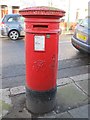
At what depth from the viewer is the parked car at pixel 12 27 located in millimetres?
11688

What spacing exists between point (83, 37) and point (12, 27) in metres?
5.85

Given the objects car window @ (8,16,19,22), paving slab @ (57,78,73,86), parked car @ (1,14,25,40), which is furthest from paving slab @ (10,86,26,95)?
car window @ (8,16,19,22)

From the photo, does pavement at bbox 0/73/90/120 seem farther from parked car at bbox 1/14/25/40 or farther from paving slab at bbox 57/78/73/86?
parked car at bbox 1/14/25/40

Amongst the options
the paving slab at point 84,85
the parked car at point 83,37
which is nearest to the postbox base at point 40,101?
the paving slab at point 84,85

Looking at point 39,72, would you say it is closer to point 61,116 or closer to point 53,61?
point 53,61

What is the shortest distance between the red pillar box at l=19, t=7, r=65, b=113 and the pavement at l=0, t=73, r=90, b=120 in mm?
152

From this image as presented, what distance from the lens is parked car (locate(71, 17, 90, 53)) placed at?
6.61m

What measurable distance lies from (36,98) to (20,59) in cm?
364

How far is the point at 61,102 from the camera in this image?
3795 millimetres

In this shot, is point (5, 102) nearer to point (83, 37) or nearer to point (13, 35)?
point (83, 37)

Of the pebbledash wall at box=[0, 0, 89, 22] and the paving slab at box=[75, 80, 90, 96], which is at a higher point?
the pebbledash wall at box=[0, 0, 89, 22]

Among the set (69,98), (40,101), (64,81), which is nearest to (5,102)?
(40,101)

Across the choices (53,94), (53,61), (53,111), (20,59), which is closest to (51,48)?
(53,61)

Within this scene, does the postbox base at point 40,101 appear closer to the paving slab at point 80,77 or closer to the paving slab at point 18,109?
the paving slab at point 18,109
